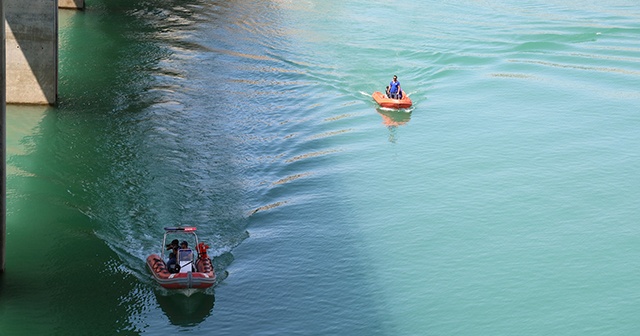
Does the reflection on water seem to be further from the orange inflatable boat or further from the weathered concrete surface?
the weathered concrete surface

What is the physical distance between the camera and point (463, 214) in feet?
105

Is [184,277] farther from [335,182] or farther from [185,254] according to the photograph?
[335,182]

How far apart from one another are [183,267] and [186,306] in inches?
50.8

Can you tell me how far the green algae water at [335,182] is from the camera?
970 inches

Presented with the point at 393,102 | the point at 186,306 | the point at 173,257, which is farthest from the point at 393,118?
the point at 186,306

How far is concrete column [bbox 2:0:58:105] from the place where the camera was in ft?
121

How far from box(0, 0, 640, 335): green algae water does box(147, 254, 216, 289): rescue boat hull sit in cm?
49

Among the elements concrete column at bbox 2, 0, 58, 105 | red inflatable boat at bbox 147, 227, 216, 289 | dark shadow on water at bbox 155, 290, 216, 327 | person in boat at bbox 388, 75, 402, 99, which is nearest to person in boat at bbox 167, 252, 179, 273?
red inflatable boat at bbox 147, 227, 216, 289

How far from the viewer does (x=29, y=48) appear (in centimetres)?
3725

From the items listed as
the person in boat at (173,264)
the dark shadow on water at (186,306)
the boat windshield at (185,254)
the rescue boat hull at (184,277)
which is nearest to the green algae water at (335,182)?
the dark shadow on water at (186,306)

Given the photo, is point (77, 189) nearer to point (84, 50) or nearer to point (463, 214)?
point (463, 214)

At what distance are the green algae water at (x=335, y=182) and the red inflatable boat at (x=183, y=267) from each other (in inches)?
20.5

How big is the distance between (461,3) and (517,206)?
116 feet

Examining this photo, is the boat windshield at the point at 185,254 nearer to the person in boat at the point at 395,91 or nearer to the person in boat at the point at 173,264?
the person in boat at the point at 173,264
